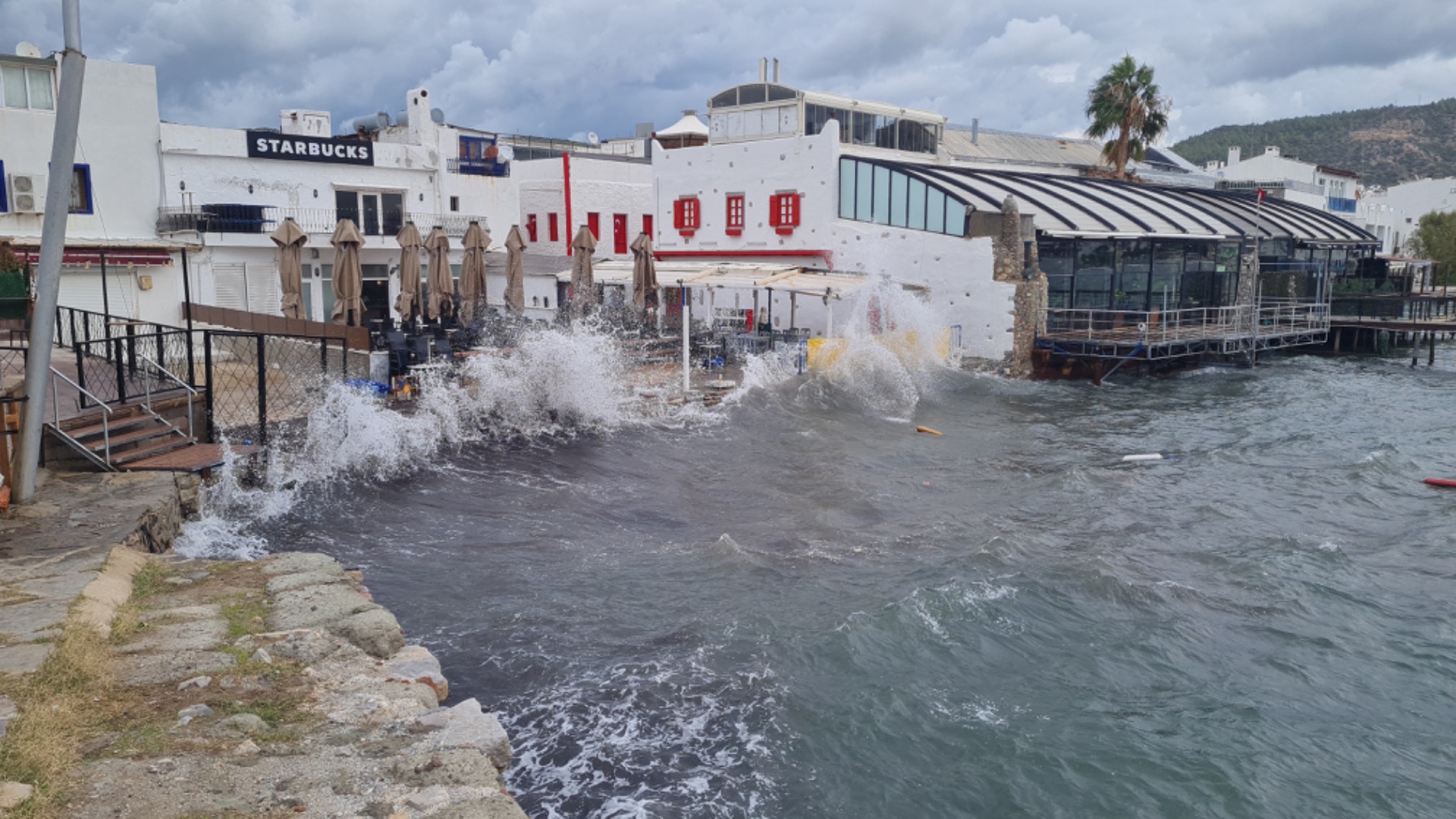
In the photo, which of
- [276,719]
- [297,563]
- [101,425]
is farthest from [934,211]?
[276,719]

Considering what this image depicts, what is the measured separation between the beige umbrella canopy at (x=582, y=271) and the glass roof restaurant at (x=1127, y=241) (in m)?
10.1

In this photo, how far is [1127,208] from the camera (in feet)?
121

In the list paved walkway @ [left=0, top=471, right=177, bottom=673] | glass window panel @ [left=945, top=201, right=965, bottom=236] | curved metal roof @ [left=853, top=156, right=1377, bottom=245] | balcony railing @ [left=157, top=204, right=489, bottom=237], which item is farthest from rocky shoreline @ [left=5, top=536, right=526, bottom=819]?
curved metal roof @ [left=853, top=156, right=1377, bottom=245]

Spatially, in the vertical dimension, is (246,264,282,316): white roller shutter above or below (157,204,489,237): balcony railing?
below

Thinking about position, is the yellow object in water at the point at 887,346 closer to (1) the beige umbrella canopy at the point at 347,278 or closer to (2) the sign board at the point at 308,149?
(1) the beige umbrella canopy at the point at 347,278

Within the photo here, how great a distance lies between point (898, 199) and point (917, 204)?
0.74 metres

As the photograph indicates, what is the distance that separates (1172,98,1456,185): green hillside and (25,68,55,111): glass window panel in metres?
116

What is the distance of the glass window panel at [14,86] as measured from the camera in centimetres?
2478

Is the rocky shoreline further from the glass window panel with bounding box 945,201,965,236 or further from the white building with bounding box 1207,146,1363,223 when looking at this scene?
the white building with bounding box 1207,146,1363,223

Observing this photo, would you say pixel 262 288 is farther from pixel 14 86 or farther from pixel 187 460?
pixel 187 460

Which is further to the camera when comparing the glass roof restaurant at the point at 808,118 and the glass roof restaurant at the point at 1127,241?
the glass roof restaurant at the point at 808,118

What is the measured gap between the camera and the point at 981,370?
101 ft

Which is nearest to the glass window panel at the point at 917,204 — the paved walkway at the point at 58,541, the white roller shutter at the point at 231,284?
the white roller shutter at the point at 231,284

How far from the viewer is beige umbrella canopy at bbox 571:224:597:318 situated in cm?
2720
